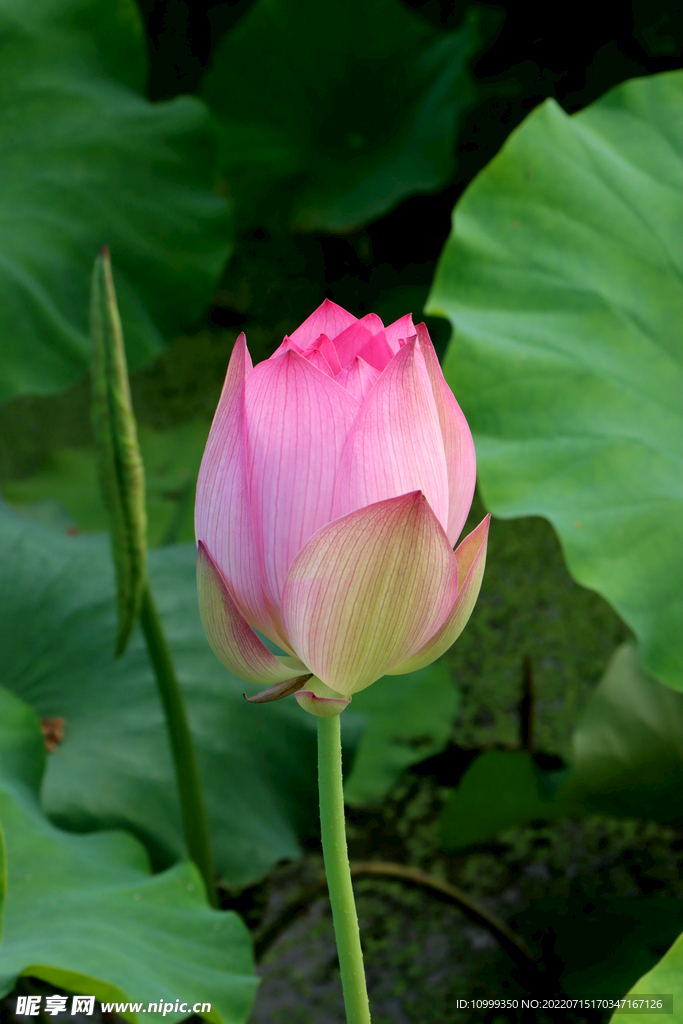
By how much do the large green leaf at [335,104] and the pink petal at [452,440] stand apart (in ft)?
3.90

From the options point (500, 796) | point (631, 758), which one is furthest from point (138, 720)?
point (631, 758)

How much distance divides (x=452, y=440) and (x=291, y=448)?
61 mm

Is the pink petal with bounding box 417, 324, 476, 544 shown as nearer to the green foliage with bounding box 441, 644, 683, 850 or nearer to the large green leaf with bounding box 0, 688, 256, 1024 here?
the large green leaf with bounding box 0, 688, 256, 1024

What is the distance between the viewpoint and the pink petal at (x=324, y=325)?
315 mm

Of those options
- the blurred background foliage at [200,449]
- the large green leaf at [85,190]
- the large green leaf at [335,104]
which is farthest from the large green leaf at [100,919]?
the large green leaf at [335,104]

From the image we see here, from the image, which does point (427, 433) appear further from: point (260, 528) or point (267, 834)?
point (267, 834)

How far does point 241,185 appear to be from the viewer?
166 centimetres

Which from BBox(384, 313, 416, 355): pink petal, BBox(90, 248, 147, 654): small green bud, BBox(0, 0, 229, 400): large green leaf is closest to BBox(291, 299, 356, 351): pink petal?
BBox(384, 313, 416, 355): pink petal

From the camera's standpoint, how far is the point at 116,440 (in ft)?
1.79

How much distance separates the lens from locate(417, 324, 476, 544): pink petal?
29 centimetres

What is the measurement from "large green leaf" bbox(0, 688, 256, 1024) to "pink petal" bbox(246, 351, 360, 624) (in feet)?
0.96

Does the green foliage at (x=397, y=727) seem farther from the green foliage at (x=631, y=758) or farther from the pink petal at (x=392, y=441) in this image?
the pink petal at (x=392, y=441)

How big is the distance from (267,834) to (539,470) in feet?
1.43

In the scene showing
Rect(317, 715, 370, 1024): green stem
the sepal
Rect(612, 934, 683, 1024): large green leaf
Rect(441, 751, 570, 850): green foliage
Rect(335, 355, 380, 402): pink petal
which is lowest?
Rect(441, 751, 570, 850): green foliage
